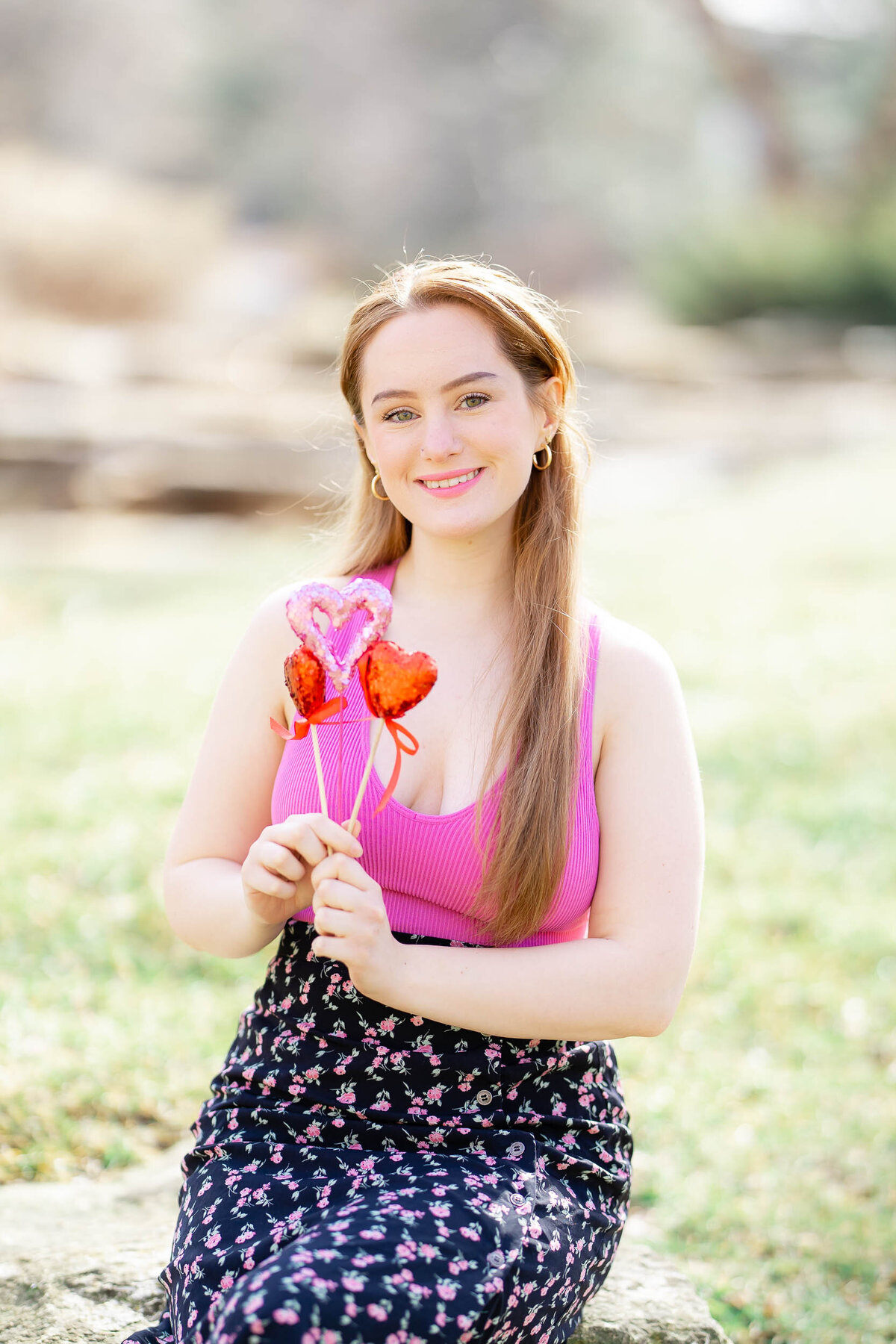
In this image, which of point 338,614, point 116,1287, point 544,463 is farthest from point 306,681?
point 116,1287

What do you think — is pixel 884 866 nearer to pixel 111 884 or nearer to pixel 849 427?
pixel 111 884

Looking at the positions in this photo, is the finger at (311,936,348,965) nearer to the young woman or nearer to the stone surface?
the young woman

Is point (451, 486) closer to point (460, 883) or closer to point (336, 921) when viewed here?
point (460, 883)

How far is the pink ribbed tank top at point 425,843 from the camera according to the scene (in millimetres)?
2010

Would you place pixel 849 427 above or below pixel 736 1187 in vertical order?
above

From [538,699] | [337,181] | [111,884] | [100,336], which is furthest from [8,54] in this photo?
[538,699]

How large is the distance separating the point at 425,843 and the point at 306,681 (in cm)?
31

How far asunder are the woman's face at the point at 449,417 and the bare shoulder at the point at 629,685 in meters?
0.29

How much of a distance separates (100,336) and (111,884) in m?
13.2

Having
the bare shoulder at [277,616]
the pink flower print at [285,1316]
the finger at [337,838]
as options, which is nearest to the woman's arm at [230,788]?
the bare shoulder at [277,616]

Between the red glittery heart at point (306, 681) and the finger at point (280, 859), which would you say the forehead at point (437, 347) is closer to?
the red glittery heart at point (306, 681)

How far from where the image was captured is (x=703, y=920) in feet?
14.9

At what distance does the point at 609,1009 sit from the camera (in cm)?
197

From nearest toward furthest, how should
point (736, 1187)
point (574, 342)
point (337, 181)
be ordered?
point (736, 1187)
point (574, 342)
point (337, 181)
